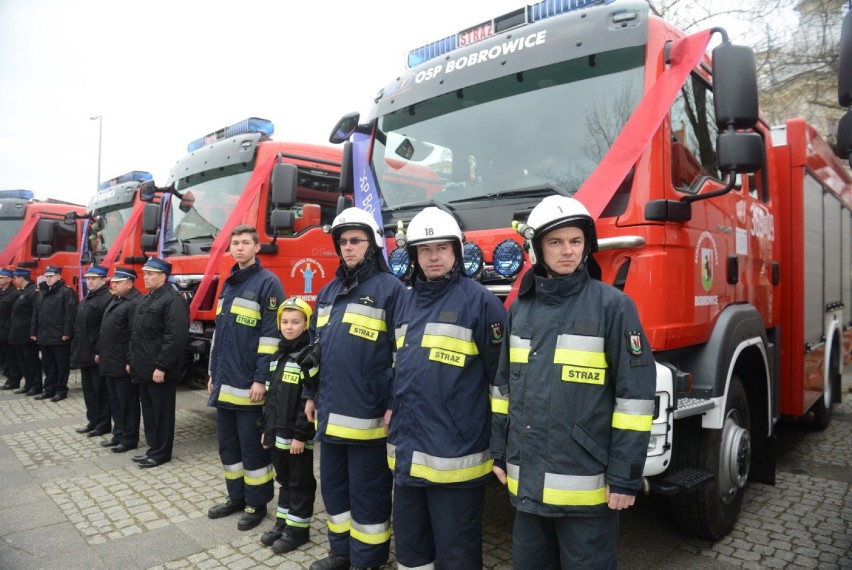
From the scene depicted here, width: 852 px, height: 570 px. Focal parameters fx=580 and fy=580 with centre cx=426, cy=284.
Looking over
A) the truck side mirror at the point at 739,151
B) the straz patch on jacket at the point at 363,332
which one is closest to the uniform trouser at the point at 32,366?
the straz patch on jacket at the point at 363,332

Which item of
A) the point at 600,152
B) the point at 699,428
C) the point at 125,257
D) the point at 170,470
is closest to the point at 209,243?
the point at 170,470

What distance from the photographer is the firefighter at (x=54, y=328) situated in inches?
324

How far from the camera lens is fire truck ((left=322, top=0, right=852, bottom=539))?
268 centimetres

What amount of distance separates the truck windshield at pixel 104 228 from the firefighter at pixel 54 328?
107 centimetres

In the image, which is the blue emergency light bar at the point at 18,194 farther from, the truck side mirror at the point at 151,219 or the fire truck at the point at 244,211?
the fire truck at the point at 244,211

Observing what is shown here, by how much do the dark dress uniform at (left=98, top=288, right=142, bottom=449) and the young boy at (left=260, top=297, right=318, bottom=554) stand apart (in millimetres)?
2862

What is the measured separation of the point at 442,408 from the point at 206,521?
8.02 feet

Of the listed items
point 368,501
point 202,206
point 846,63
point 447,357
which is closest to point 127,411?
point 202,206

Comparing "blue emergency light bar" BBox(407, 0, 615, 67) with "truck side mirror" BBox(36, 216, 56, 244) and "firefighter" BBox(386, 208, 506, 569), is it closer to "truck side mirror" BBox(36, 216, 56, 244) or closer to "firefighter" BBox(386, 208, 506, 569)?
"firefighter" BBox(386, 208, 506, 569)

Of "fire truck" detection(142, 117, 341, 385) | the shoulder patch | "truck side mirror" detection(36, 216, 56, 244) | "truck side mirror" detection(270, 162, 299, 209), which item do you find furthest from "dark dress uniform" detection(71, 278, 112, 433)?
the shoulder patch

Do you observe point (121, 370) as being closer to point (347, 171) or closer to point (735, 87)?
point (347, 171)

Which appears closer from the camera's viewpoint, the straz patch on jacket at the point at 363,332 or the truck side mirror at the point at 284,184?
the straz patch on jacket at the point at 363,332

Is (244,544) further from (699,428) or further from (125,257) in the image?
(125,257)

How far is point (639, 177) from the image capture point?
9.02ft
